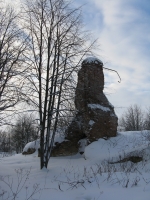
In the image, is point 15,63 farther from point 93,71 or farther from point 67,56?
point 93,71

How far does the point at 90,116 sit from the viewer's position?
1695 centimetres

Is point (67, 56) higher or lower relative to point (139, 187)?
higher

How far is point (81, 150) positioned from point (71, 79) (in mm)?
6355

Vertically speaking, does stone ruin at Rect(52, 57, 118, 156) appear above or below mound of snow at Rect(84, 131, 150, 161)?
above

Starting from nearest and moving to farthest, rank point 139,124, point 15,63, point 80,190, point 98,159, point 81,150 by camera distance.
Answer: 1. point 80,190
2. point 15,63
3. point 98,159
4. point 81,150
5. point 139,124

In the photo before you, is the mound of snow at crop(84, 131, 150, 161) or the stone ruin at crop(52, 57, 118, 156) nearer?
the mound of snow at crop(84, 131, 150, 161)

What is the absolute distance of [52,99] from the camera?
42.4 ft

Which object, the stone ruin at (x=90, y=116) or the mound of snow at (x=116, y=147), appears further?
the stone ruin at (x=90, y=116)

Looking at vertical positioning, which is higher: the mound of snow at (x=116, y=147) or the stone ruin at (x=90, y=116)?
the stone ruin at (x=90, y=116)

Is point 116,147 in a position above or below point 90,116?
below

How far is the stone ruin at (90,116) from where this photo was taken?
16.7 m

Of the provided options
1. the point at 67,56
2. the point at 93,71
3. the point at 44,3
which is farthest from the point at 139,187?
the point at 93,71

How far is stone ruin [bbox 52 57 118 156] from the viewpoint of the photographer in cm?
1669

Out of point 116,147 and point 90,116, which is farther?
point 90,116
